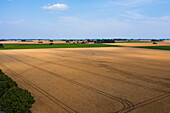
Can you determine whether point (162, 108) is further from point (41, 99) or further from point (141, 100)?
point (41, 99)

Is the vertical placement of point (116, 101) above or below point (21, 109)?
below

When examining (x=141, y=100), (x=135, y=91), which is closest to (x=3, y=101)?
(x=141, y=100)

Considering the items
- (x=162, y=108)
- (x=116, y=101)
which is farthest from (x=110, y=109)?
(x=162, y=108)

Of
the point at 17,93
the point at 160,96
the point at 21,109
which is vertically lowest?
the point at 160,96

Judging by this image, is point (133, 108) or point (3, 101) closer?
point (3, 101)

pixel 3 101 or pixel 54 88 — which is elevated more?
pixel 3 101

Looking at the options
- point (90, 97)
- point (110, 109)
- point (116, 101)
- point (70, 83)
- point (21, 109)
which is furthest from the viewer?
point (70, 83)

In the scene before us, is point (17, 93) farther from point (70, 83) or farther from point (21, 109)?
point (70, 83)

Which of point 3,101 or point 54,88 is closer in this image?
point 3,101

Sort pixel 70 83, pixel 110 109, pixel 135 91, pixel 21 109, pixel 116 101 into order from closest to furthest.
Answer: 1. pixel 21 109
2. pixel 110 109
3. pixel 116 101
4. pixel 135 91
5. pixel 70 83
